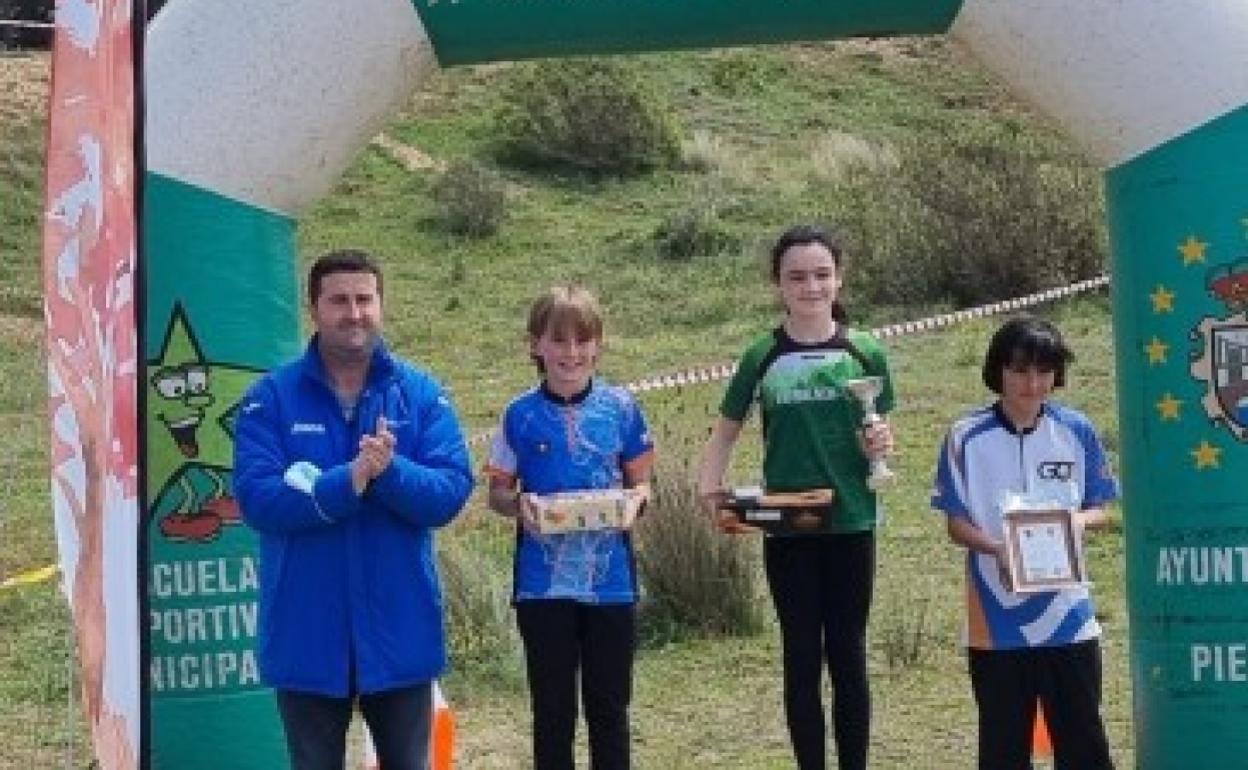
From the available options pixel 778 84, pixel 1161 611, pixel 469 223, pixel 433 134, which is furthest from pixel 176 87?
pixel 778 84

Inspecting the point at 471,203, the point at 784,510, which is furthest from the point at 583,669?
the point at 471,203

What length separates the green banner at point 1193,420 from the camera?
6504 millimetres

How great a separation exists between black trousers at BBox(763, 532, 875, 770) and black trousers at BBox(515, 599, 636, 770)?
45 cm

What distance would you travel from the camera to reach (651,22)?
22.2ft

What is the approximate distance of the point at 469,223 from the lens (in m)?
21.6

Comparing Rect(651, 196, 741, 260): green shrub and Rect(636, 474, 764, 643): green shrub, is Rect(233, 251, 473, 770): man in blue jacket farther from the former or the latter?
Rect(651, 196, 741, 260): green shrub

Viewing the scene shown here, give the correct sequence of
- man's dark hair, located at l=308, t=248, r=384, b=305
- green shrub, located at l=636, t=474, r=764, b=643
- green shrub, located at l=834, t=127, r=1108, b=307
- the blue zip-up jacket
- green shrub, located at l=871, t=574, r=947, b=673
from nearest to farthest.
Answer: the blue zip-up jacket, man's dark hair, located at l=308, t=248, r=384, b=305, green shrub, located at l=871, t=574, r=947, b=673, green shrub, located at l=636, t=474, r=764, b=643, green shrub, located at l=834, t=127, r=1108, b=307

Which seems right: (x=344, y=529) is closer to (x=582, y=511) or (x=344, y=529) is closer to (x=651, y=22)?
(x=582, y=511)

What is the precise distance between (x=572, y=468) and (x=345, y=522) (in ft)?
2.85

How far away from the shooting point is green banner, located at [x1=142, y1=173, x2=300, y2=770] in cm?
694

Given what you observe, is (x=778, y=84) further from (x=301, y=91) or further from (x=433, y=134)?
(x=301, y=91)

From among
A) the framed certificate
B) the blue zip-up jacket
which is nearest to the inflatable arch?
Result: the framed certificate

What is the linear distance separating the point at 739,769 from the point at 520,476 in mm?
1561

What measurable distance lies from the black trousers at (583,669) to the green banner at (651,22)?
1655 millimetres
